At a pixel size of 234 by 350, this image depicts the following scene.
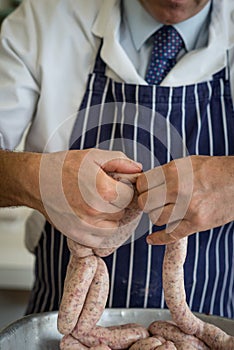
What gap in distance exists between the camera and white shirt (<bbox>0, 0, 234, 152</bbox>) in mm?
1351

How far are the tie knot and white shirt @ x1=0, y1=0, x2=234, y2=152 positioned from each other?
0.03 m

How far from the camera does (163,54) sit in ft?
4.46

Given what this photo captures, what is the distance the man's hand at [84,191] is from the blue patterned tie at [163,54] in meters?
0.36

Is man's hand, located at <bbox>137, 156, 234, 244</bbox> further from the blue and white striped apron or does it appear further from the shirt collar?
the shirt collar

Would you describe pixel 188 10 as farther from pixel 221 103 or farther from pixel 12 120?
pixel 12 120

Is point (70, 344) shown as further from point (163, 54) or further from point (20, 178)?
point (163, 54)

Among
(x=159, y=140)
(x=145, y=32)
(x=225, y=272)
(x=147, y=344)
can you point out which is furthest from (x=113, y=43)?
(x=147, y=344)

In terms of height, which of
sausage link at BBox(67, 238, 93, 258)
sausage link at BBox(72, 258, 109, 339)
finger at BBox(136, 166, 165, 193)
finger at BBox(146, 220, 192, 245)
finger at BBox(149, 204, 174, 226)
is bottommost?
sausage link at BBox(72, 258, 109, 339)

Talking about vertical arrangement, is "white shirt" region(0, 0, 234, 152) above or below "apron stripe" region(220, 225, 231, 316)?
above

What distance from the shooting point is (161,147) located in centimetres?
134

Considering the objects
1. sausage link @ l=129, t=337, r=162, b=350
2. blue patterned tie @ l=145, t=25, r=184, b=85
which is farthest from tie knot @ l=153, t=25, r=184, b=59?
sausage link @ l=129, t=337, r=162, b=350

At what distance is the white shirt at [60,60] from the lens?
135 cm

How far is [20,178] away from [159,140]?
12.6 inches

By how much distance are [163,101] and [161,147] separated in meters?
0.08
